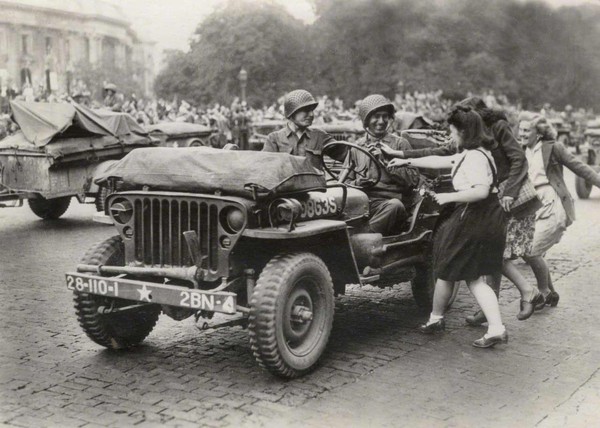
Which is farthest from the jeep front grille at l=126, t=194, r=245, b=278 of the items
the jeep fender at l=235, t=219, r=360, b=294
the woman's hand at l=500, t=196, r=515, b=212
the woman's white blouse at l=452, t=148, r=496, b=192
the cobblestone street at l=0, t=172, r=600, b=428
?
the woman's hand at l=500, t=196, r=515, b=212

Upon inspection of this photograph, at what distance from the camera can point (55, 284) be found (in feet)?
27.0

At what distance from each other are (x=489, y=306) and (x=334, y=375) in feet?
4.67

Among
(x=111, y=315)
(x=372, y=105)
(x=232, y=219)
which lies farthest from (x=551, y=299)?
(x=111, y=315)

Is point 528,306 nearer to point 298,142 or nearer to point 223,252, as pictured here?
point 298,142

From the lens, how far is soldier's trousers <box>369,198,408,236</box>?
6.33 metres

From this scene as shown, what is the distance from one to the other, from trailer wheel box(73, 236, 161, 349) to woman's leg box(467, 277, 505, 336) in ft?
7.80

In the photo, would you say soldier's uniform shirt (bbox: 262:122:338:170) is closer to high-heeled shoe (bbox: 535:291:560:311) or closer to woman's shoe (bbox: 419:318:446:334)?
woman's shoe (bbox: 419:318:446:334)

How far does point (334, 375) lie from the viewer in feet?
17.3

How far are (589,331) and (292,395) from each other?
2.87 m

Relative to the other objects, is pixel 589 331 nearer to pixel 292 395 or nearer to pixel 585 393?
pixel 585 393

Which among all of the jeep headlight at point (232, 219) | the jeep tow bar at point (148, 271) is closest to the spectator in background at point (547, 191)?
the jeep headlight at point (232, 219)

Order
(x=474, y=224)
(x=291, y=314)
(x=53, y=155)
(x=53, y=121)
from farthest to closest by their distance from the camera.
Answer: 1. (x=53, y=121)
2. (x=53, y=155)
3. (x=474, y=224)
4. (x=291, y=314)

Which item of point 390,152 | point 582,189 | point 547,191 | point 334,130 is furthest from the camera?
point 334,130

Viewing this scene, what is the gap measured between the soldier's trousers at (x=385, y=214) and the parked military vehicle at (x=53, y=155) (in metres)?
6.91
